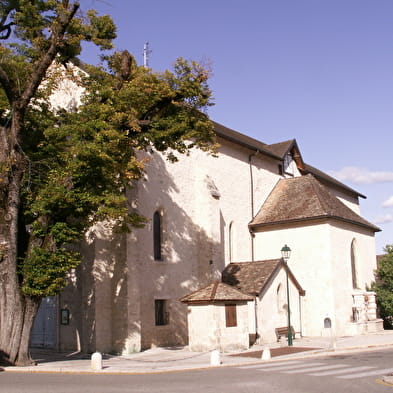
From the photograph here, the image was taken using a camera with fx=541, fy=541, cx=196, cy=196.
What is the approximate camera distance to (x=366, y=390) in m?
11.8

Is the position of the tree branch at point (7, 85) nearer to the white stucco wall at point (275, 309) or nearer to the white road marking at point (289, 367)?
the white road marking at point (289, 367)

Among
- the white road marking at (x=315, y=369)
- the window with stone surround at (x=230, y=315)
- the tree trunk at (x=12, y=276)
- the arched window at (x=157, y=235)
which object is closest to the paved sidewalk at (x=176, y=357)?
the tree trunk at (x=12, y=276)

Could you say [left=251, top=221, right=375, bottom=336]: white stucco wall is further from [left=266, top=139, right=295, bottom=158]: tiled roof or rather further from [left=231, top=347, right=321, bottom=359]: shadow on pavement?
[left=266, top=139, right=295, bottom=158]: tiled roof

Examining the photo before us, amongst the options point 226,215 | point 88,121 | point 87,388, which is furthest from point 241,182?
point 87,388

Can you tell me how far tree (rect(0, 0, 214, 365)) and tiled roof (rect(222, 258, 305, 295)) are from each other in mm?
8923

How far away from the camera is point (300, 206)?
104 feet

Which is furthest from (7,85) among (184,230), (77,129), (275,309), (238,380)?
(275,309)

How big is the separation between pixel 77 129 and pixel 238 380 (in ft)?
31.3

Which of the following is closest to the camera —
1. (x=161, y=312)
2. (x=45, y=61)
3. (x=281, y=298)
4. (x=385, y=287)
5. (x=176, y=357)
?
(x=45, y=61)

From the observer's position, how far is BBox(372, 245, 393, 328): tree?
3195 centimetres

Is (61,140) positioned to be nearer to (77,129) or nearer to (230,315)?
(77,129)

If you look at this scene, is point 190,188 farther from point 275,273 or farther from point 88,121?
point 88,121

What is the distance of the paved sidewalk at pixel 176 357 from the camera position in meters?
16.8

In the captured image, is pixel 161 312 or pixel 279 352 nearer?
pixel 279 352
